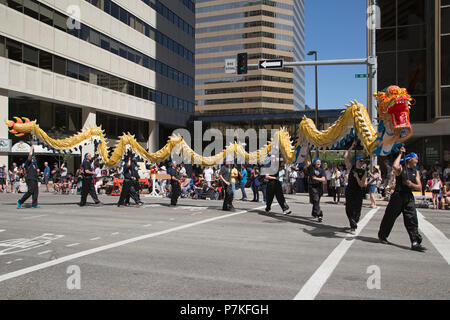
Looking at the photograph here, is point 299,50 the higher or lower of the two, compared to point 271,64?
higher

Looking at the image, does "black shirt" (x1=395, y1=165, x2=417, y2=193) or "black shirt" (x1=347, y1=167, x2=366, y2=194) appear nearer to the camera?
"black shirt" (x1=395, y1=165, x2=417, y2=193)

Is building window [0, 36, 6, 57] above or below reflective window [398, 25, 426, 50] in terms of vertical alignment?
below

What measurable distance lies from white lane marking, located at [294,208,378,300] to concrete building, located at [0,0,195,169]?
24.4 metres

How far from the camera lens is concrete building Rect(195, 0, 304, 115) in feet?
349

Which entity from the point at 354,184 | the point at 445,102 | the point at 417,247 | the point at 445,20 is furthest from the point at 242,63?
the point at 417,247

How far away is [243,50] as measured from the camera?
4203 inches

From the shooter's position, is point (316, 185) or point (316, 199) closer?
point (316, 199)

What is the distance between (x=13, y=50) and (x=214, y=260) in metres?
25.8

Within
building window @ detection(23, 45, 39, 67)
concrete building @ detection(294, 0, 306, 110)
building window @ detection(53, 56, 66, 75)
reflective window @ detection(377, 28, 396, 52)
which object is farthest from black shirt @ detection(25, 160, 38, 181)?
concrete building @ detection(294, 0, 306, 110)

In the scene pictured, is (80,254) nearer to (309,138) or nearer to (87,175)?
(87,175)

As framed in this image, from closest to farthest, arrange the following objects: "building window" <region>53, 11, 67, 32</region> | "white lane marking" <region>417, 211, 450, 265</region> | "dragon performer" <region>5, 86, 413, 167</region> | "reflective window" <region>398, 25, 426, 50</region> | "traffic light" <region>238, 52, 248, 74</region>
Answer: "white lane marking" <region>417, 211, 450, 265</region> < "dragon performer" <region>5, 86, 413, 167</region> < "traffic light" <region>238, 52, 248, 74</region> < "reflective window" <region>398, 25, 426, 50</region> < "building window" <region>53, 11, 67, 32</region>

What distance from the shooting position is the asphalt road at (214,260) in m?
4.85

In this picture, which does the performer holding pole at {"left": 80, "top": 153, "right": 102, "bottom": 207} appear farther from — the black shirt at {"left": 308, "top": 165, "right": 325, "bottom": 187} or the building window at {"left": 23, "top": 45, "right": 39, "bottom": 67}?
the building window at {"left": 23, "top": 45, "right": 39, "bottom": 67}

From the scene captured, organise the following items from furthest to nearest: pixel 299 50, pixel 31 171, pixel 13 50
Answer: pixel 299 50 → pixel 13 50 → pixel 31 171
